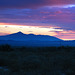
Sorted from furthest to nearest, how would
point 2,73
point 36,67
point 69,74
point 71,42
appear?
point 71,42 < point 36,67 < point 69,74 < point 2,73

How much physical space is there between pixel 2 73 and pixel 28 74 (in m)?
1.63

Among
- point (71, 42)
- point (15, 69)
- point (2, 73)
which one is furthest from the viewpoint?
point (71, 42)

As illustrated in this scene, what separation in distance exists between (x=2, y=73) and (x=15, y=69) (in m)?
2.43

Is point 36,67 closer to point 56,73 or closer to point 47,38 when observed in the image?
point 56,73

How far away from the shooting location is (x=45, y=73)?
43.5ft

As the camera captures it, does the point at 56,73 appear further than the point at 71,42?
No

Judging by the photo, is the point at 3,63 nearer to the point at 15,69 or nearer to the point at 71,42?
the point at 15,69

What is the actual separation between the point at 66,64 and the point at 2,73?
6.53 m

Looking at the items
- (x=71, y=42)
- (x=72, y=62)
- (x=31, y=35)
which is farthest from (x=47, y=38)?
(x=72, y=62)

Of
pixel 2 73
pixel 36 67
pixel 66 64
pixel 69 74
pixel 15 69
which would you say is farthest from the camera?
pixel 66 64

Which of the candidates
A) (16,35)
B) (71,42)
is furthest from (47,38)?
(71,42)

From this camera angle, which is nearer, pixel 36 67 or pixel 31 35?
pixel 36 67

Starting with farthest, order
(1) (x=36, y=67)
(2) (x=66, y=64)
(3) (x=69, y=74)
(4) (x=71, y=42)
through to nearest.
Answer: (4) (x=71, y=42) < (2) (x=66, y=64) < (1) (x=36, y=67) < (3) (x=69, y=74)

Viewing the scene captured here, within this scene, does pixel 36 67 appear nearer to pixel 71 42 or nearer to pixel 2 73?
pixel 2 73
